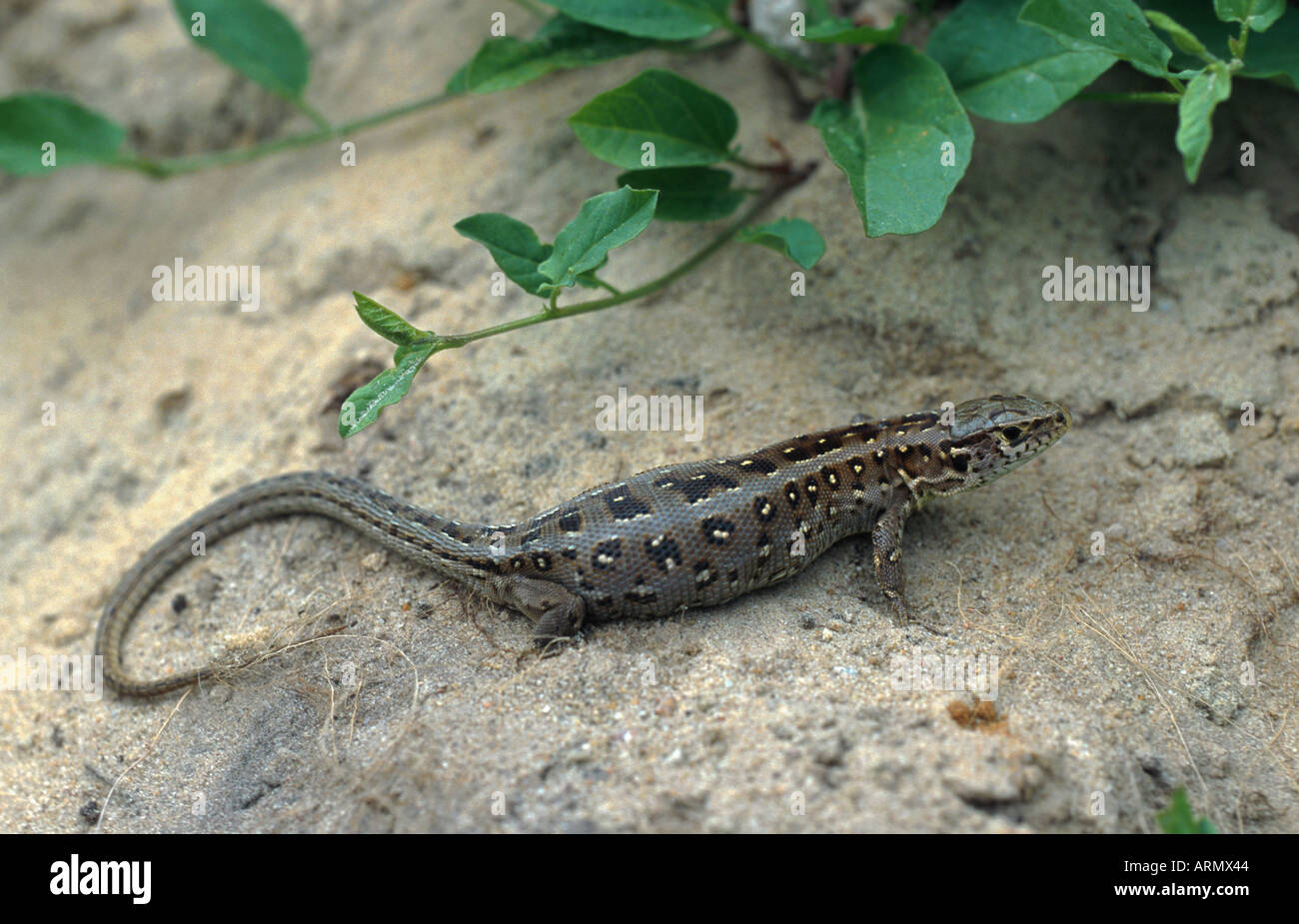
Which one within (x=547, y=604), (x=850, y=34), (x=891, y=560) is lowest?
(x=547, y=604)

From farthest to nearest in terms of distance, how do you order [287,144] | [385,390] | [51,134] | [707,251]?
1. [287,144]
2. [51,134]
3. [707,251]
4. [385,390]

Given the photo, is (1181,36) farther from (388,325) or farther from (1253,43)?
(388,325)

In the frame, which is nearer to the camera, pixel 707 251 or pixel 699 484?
pixel 699 484

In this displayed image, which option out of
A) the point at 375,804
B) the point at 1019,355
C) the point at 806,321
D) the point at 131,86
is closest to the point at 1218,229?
the point at 1019,355

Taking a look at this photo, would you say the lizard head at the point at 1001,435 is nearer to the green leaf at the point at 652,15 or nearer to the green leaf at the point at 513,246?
the green leaf at the point at 513,246

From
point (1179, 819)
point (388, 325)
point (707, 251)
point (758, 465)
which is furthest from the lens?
point (707, 251)

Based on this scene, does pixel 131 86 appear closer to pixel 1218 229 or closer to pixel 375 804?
pixel 375 804

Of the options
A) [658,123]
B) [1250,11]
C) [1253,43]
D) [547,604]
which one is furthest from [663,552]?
[1253,43]

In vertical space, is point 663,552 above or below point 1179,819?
above
